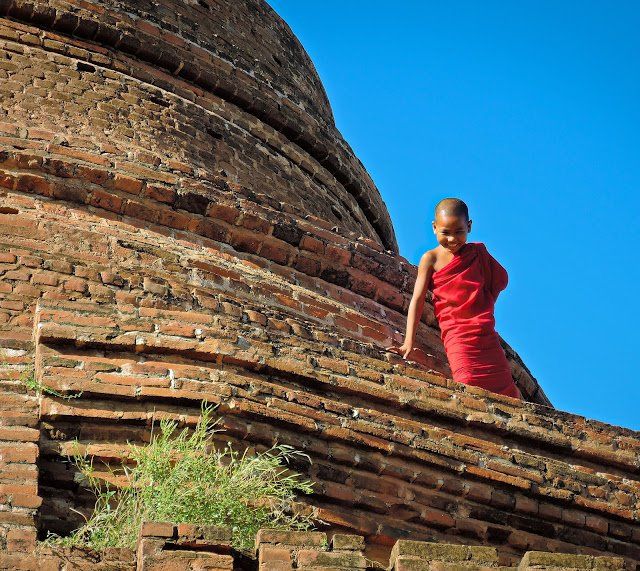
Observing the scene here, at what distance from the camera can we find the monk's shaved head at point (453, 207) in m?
8.41

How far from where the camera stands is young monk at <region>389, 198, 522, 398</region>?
805 centimetres

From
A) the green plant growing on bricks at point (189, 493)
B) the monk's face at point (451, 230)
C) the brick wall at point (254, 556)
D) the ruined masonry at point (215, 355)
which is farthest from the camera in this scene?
the monk's face at point (451, 230)

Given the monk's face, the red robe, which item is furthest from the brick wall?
the monk's face

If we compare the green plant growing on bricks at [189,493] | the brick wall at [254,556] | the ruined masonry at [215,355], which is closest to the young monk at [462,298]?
the ruined masonry at [215,355]

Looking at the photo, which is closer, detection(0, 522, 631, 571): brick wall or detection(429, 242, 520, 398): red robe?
detection(0, 522, 631, 571): brick wall

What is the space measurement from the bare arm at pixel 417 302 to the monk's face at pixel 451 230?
0.12 meters

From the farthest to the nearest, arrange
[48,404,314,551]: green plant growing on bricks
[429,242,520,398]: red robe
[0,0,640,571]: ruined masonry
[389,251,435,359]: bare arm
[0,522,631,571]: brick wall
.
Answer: [389,251,435,359]: bare arm, [429,242,520,398]: red robe, [0,0,640,571]: ruined masonry, [48,404,314,551]: green plant growing on bricks, [0,522,631,571]: brick wall

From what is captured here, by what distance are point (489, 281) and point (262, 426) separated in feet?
7.78

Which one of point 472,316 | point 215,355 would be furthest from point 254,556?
point 472,316

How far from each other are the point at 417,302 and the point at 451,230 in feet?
1.36

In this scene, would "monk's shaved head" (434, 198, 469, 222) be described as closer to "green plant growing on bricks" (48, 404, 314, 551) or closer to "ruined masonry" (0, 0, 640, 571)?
"ruined masonry" (0, 0, 640, 571)

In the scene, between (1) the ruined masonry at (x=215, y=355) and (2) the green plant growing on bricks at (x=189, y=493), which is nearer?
(2) the green plant growing on bricks at (x=189, y=493)

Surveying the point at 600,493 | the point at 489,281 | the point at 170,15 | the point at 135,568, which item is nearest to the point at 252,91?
the point at 170,15

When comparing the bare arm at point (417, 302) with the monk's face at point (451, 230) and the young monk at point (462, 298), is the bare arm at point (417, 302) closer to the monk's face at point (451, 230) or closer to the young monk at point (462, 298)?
the young monk at point (462, 298)
